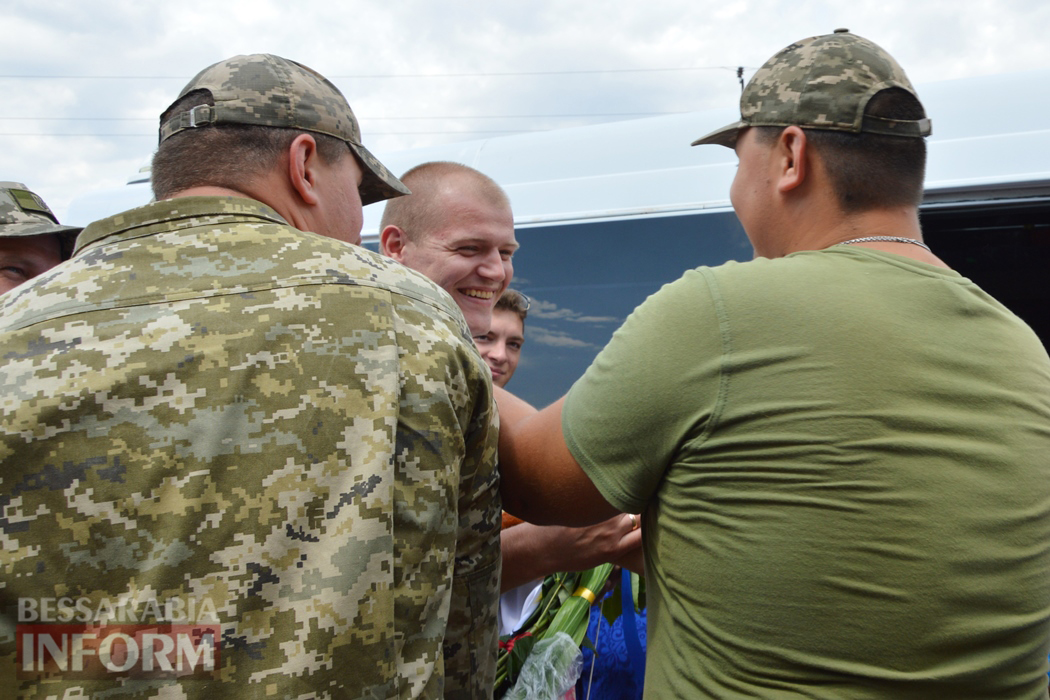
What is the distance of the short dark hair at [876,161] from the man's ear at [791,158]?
28mm

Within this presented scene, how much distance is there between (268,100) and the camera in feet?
4.57

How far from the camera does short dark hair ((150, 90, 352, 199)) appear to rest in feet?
4.41

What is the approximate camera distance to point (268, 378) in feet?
3.60

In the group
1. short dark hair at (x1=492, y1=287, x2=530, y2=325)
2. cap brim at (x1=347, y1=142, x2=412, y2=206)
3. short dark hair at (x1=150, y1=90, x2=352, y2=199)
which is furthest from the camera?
short dark hair at (x1=492, y1=287, x2=530, y2=325)

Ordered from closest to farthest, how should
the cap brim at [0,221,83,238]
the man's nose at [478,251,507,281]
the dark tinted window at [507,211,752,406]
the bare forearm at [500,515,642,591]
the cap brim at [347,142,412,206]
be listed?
the cap brim at [347,142,412,206]
the bare forearm at [500,515,642,591]
the man's nose at [478,251,507,281]
the cap brim at [0,221,83,238]
the dark tinted window at [507,211,752,406]

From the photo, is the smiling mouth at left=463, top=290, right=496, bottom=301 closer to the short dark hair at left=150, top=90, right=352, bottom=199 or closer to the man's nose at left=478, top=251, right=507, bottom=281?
the man's nose at left=478, top=251, right=507, bottom=281

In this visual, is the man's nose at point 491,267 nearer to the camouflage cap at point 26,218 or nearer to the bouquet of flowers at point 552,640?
the bouquet of flowers at point 552,640

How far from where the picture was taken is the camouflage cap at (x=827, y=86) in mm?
1401

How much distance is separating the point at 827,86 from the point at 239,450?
3.87 feet

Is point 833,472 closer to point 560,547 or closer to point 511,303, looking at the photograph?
point 560,547

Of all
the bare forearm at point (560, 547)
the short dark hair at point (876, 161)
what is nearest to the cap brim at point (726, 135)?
the short dark hair at point (876, 161)

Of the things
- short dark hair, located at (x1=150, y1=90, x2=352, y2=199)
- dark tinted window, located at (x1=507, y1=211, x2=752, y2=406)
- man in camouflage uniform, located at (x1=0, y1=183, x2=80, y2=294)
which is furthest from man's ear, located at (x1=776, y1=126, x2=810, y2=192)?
man in camouflage uniform, located at (x1=0, y1=183, x2=80, y2=294)

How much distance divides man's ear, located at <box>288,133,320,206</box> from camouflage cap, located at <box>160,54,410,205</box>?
28mm

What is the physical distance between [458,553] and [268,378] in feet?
1.69
